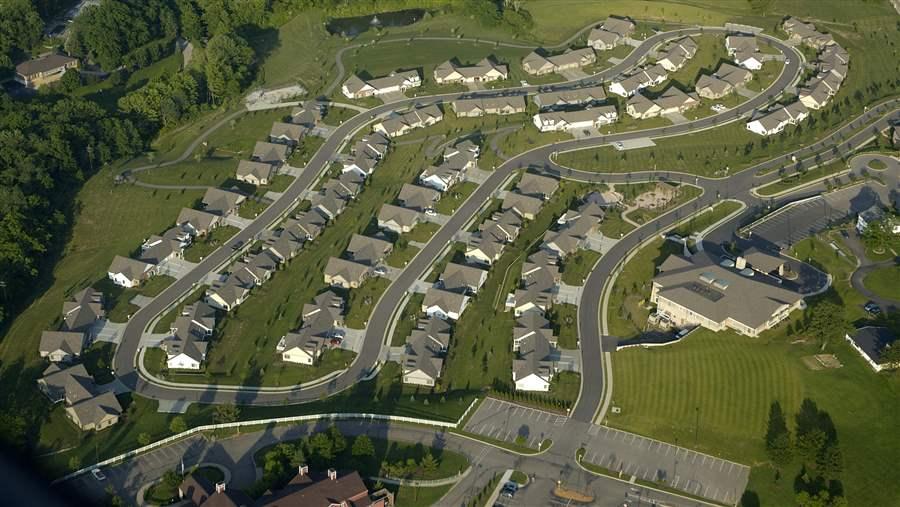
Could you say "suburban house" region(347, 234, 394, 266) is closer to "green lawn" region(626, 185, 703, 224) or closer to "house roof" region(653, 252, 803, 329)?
"green lawn" region(626, 185, 703, 224)

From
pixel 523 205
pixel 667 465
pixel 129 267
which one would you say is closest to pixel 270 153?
pixel 129 267

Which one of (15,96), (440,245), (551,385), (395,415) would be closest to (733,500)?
(551,385)

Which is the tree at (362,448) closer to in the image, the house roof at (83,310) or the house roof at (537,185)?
the house roof at (83,310)

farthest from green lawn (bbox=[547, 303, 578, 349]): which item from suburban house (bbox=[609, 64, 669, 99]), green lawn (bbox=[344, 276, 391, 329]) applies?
suburban house (bbox=[609, 64, 669, 99])

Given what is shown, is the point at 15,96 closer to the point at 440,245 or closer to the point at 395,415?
the point at 440,245

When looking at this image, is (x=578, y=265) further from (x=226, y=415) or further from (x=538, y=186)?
(x=226, y=415)

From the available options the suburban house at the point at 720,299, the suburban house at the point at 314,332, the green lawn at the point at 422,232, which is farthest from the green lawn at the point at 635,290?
the suburban house at the point at 314,332
